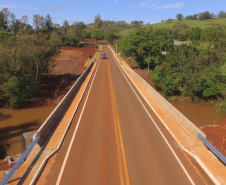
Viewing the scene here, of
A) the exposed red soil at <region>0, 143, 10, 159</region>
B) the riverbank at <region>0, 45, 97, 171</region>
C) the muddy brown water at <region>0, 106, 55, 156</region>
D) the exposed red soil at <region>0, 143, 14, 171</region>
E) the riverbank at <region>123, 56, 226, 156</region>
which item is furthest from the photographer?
the muddy brown water at <region>0, 106, 55, 156</region>

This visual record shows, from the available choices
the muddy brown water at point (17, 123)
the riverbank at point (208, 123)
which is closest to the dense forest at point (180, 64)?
the riverbank at point (208, 123)

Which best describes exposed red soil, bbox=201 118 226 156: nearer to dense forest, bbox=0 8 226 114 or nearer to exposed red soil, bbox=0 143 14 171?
dense forest, bbox=0 8 226 114

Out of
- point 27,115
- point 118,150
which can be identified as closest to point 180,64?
point 27,115

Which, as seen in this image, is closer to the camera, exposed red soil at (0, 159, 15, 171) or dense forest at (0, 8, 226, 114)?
exposed red soil at (0, 159, 15, 171)

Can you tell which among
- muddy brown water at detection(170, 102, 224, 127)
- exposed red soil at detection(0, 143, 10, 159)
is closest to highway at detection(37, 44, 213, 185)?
exposed red soil at detection(0, 143, 10, 159)

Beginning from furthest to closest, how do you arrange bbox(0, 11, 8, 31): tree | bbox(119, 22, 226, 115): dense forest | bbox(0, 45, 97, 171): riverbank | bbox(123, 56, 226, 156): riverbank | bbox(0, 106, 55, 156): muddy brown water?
bbox(0, 11, 8, 31): tree → bbox(119, 22, 226, 115): dense forest → bbox(0, 106, 55, 156): muddy brown water → bbox(0, 45, 97, 171): riverbank → bbox(123, 56, 226, 156): riverbank

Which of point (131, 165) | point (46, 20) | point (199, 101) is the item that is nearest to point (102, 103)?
point (131, 165)

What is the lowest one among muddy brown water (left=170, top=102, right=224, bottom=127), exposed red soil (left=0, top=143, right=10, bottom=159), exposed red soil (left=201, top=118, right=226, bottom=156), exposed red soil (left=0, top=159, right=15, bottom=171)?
muddy brown water (left=170, top=102, right=224, bottom=127)
